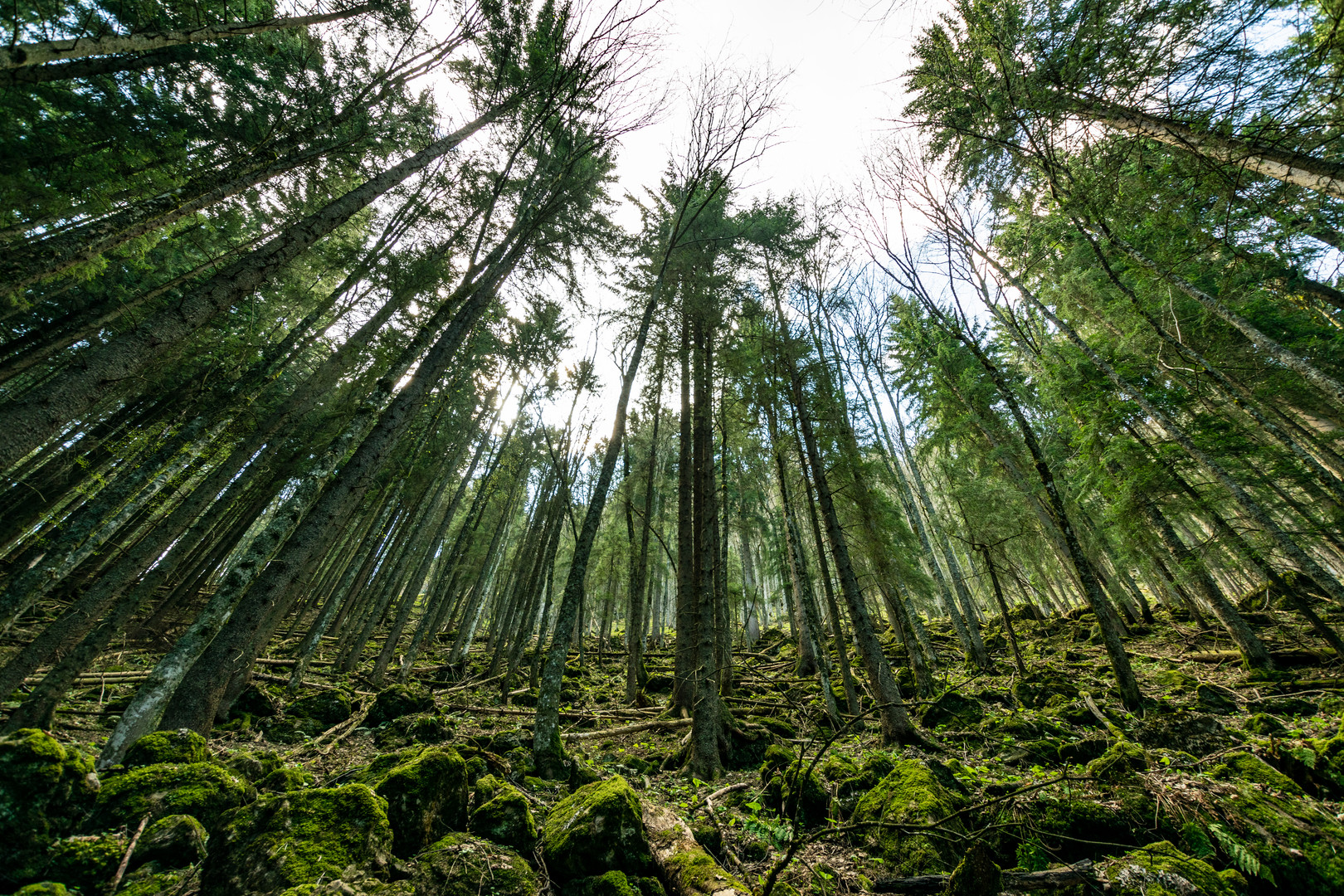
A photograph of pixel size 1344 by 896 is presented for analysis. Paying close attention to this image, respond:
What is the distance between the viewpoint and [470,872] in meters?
2.71

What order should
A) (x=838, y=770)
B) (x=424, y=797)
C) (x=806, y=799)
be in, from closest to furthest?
(x=424, y=797) → (x=806, y=799) → (x=838, y=770)

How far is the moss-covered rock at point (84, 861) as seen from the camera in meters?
2.12

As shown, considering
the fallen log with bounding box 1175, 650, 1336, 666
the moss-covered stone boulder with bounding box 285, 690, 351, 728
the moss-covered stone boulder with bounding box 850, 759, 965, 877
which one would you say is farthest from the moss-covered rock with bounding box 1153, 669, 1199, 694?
the moss-covered stone boulder with bounding box 285, 690, 351, 728

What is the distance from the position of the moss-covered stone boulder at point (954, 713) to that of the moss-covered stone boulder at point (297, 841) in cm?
822

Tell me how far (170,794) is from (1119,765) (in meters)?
7.40

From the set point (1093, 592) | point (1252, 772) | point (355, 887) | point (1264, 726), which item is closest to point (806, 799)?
point (1252, 772)

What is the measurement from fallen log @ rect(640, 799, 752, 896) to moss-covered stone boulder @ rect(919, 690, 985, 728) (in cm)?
578

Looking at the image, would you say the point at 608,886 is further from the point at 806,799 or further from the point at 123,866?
the point at 806,799

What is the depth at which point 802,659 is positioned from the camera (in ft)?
39.9

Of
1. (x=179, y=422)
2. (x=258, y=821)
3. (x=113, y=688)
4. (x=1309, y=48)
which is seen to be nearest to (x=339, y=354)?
(x=179, y=422)

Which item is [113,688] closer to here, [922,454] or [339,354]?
[339,354]

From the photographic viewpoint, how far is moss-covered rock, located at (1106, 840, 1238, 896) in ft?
7.68

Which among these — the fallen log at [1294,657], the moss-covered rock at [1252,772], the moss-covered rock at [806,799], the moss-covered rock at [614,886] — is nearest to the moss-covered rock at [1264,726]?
the moss-covered rock at [1252,772]

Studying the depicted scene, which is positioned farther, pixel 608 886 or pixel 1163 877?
pixel 608 886
